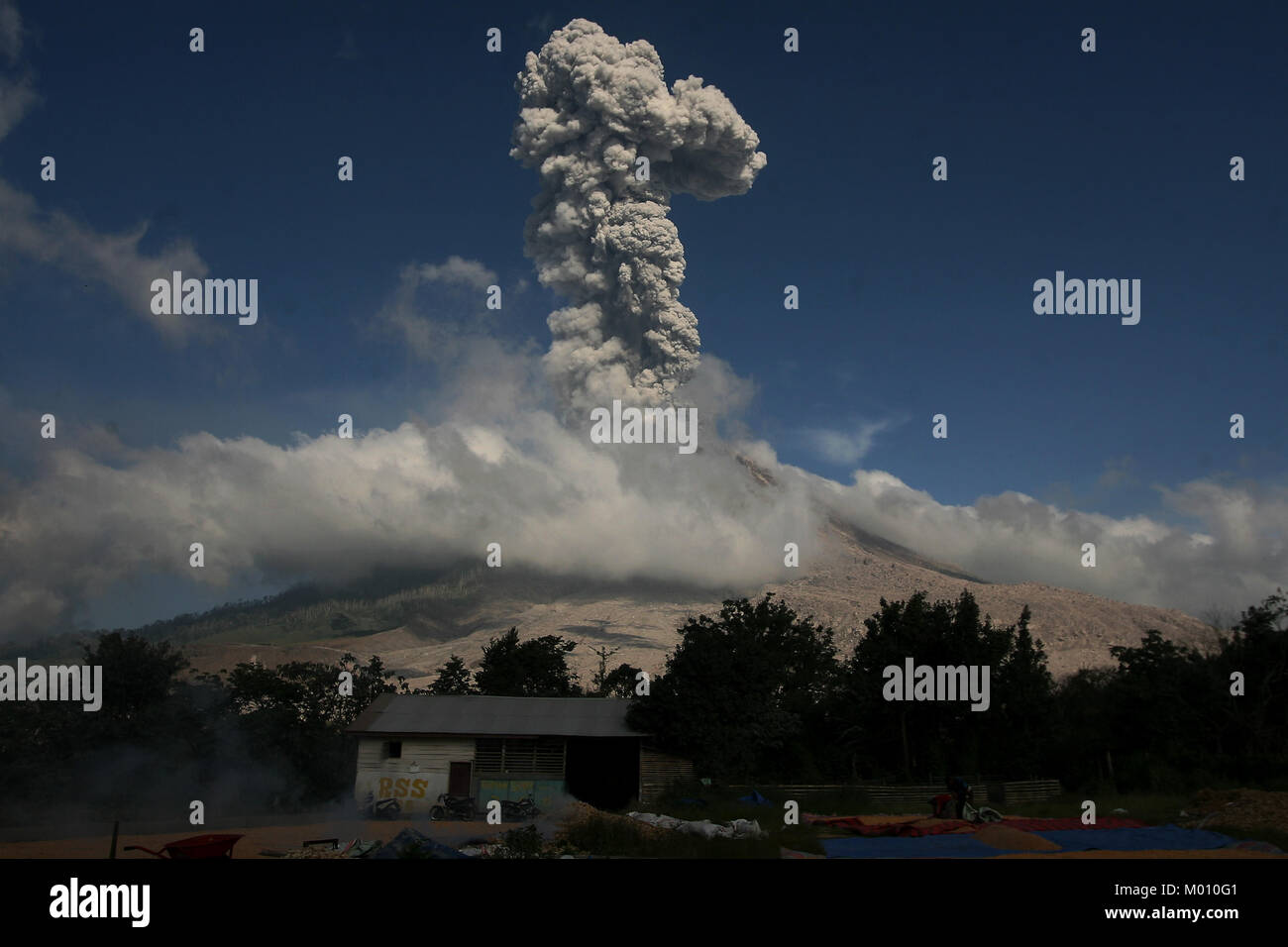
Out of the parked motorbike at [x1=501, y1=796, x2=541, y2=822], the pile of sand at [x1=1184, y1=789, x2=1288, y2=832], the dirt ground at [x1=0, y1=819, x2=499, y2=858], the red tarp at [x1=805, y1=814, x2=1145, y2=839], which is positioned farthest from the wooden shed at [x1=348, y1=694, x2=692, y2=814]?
the pile of sand at [x1=1184, y1=789, x2=1288, y2=832]

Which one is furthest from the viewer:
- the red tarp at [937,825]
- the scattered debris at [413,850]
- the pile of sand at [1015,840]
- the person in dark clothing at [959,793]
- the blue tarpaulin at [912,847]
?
the person in dark clothing at [959,793]

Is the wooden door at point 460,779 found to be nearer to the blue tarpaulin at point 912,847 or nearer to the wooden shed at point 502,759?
the wooden shed at point 502,759

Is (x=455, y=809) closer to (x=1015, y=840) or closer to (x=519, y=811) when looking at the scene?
(x=519, y=811)

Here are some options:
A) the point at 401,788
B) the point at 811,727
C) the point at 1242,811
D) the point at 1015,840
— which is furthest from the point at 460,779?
the point at 1242,811

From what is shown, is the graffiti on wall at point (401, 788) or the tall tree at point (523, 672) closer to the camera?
the graffiti on wall at point (401, 788)

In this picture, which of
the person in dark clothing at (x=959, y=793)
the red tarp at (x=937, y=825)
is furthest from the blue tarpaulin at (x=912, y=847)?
the person in dark clothing at (x=959, y=793)

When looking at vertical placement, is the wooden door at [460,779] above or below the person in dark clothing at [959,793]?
below
